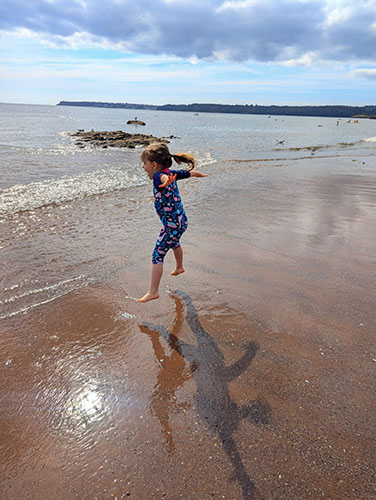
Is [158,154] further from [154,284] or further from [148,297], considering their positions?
[148,297]

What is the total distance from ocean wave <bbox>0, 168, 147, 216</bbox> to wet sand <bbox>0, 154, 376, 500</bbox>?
12.5 feet

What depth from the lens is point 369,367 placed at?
2.98 meters

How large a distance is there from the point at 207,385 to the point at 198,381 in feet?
0.29

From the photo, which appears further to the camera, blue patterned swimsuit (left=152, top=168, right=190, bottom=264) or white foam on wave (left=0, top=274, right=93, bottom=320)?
blue patterned swimsuit (left=152, top=168, right=190, bottom=264)

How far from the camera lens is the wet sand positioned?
2.05 metres

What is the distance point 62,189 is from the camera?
424 inches

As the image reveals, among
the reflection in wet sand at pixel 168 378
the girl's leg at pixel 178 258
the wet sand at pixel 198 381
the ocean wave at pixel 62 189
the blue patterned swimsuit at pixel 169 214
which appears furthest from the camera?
the ocean wave at pixel 62 189

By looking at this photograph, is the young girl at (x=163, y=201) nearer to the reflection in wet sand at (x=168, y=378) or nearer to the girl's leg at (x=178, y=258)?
the girl's leg at (x=178, y=258)

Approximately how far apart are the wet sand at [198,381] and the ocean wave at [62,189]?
381 centimetres

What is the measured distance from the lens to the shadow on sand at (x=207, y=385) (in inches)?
89.1

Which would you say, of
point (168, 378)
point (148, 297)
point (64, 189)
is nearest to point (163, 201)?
point (148, 297)

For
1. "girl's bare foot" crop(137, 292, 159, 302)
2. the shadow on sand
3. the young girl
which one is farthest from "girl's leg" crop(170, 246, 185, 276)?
the shadow on sand

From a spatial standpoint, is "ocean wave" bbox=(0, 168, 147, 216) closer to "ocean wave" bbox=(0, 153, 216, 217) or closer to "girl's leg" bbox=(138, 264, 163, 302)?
"ocean wave" bbox=(0, 153, 216, 217)

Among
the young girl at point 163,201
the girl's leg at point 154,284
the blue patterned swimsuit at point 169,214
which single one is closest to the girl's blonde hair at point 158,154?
the young girl at point 163,201
